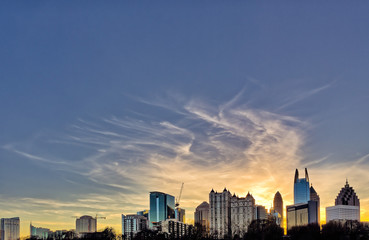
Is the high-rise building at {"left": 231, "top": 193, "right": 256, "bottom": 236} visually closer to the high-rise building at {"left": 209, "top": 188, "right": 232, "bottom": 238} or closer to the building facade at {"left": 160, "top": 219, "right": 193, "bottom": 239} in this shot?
the high-rise building at {"left": 209, "top": 188, "right": 232, "bottom": 238}

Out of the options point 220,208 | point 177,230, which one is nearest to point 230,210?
point 220,208

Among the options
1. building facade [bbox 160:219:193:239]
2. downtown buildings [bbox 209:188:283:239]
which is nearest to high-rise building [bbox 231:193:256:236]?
downtown buildings [bbox 209:188:283:239]

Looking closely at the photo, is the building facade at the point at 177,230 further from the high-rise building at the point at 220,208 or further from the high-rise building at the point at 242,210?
the high-rise building at the point at 242,210

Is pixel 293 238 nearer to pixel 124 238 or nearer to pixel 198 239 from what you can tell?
pixel 198 239

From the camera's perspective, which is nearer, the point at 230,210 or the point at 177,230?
the point at 177,230

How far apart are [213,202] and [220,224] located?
35.3 feet

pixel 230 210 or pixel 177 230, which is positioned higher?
pixel 230 210

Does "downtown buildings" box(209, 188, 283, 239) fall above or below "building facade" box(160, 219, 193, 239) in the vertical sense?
above

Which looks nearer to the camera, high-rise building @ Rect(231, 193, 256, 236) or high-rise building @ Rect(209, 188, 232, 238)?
high-rise building @ Rect(209, 188, 232, 238)

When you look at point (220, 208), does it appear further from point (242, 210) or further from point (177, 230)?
point (177, 230)

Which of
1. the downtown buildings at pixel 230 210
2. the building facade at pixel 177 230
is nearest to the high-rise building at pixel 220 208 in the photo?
the downtown buildings at pixel 230 210

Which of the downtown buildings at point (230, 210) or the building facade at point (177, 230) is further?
the downtown buildings at point (230, 210)

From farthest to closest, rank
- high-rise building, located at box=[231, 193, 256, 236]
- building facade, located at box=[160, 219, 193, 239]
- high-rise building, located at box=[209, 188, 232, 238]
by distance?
high-rise building, located at box=[231, 193, 256, 236]
high-rise building, located at box=[209, 188, 232, 238]
building facade, located at box=[160, 219, 193, 239]

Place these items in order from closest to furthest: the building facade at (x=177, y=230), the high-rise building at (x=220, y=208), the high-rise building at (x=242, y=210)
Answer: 1. the building facade at (x=177, y=230)
2. the high-rise building at (x=220, y=208)
3. the high-rise building at (x=242, y=210)
